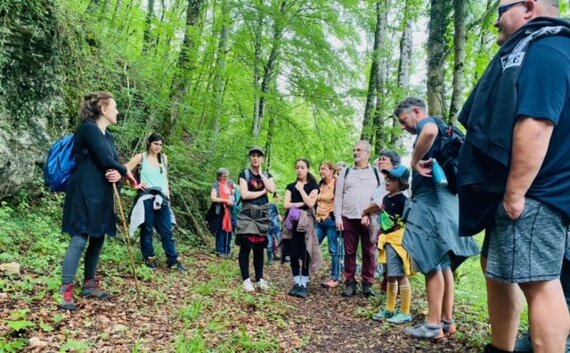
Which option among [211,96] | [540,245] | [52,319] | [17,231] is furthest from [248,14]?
[540,245]

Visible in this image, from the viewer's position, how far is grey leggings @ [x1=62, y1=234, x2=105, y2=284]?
3.89 m

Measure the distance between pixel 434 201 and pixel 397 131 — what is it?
5.43 meters

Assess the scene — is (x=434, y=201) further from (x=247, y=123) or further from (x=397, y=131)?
(x=247, y=123)

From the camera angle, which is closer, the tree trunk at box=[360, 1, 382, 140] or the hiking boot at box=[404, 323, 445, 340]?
the hiking boot at box=[404, 323, 445, 340]

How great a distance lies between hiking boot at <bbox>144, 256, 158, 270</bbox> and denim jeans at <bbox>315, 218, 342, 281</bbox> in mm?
3000

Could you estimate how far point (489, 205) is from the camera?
2316 millimetres

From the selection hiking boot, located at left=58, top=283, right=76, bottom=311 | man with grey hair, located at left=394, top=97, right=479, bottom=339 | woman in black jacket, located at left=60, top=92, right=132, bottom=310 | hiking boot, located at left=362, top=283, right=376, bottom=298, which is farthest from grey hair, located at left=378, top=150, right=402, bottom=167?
hiking boot, located at left=58, top=283, right=76, bottom=311

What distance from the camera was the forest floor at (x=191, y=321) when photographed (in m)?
3.21

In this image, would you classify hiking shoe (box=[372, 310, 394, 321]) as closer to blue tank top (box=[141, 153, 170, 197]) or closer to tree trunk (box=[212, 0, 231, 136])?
blue tank top (box=[141, 153, 170, 197])

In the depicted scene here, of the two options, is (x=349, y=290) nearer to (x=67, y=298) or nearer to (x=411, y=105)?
(x=411, y=105)

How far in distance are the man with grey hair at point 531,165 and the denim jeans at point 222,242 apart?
693 cm

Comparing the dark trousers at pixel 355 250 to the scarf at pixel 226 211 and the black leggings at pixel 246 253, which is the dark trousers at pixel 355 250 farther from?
the scarf at pixel 226 211

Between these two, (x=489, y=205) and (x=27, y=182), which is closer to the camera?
(x=489, y=205)

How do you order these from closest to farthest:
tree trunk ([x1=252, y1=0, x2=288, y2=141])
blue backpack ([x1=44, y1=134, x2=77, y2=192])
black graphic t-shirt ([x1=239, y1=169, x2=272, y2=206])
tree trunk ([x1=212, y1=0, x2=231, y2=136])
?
blue backpack ([x1=44, y1=134, x2=77, y2=192]), black graphic t-shirt ([x1=239, y1=169, x2=272, y2=206]), tree trunk ([x1=212, y1=0, x2=231, y2=136]), tree trunk ([x1=252, y1=0, x2=288, y2=141])
